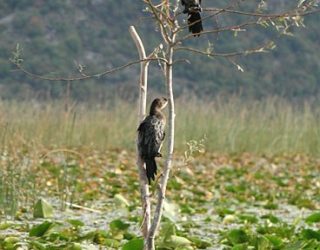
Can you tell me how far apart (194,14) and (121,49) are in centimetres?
3658

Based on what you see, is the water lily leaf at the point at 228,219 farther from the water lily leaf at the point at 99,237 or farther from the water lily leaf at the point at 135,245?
the water lily leaf at the point at 135,245

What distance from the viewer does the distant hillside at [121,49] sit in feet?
128

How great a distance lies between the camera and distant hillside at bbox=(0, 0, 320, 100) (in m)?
38.9

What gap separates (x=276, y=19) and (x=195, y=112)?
1260 cm

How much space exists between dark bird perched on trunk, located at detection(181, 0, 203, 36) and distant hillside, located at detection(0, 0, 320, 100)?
3188 cm

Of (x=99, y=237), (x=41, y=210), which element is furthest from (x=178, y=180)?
(x=99, y=237)

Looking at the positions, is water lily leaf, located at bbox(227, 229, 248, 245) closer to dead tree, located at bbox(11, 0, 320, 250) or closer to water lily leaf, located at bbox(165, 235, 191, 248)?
water lily leaf, located at bbox(165, 235, 191, 248)

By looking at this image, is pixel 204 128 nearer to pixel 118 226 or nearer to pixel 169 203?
pixel 169 203

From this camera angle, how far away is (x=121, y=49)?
41500 mm

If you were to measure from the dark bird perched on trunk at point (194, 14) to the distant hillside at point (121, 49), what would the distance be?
3188 cm

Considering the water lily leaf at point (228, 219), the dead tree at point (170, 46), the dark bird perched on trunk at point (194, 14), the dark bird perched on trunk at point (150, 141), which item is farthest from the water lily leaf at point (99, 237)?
the dark bird perched on trunk at point (194, 14)

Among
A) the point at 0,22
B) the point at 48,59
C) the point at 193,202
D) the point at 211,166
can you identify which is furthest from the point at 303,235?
the point at 0,22

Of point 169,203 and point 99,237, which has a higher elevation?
point 169,203

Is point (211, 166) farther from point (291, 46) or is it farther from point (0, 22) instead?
point (291, 46)
